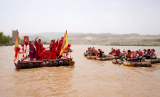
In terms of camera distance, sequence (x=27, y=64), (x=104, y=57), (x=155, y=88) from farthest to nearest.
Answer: (x=104, y=57), (x=27, y=64), (x=155, y=88)

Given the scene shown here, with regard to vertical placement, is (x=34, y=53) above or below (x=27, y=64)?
above

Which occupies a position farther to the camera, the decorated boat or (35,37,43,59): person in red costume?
(35,37,43,59): person in red costume

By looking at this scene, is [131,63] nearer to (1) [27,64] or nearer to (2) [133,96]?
(2) [133,96]

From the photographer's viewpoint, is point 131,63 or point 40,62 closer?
point 40,62

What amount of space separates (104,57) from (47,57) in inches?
291

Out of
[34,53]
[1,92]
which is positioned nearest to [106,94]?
[1,92]

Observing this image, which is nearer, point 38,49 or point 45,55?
point 38,49

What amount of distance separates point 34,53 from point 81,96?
755 centimetres

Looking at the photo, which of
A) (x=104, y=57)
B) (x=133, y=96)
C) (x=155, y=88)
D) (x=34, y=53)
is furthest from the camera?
(x=104, y=57)

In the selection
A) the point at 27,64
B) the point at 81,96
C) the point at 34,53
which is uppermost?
the point at 34,53

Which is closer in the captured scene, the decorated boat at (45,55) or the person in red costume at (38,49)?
the decorated boat at (45,55)

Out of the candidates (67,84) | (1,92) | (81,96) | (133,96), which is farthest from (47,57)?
(133,96)

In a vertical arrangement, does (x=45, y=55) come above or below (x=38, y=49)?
below

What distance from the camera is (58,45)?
527 inches
